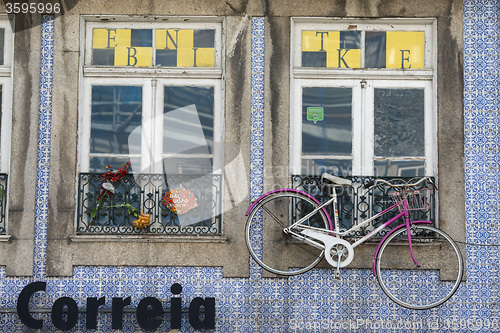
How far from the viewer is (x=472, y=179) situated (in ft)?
31.0

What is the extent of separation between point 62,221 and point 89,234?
35cm

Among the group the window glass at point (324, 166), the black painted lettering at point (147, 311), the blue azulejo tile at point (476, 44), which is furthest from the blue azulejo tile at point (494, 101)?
the black painted lettering at point (147, 311)

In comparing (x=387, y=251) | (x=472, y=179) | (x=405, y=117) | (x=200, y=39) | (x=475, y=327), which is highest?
(x=200, y=39)

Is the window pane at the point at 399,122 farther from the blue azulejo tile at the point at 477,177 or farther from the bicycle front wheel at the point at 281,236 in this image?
the bicycle front wheel at the point at 281,236

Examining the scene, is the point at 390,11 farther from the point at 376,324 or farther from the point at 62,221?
the point at 62,221

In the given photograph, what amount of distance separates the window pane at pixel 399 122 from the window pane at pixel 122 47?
2.85 metres

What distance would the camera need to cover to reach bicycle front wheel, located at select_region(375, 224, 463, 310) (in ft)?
30.4

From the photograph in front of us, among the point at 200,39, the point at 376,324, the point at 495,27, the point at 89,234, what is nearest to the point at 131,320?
the point at 89,234

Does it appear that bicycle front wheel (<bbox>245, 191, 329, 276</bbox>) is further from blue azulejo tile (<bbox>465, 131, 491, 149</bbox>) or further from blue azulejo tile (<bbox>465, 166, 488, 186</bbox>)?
blue azulejo tile (<bbox>465, 131, 491, 149</bbox>)

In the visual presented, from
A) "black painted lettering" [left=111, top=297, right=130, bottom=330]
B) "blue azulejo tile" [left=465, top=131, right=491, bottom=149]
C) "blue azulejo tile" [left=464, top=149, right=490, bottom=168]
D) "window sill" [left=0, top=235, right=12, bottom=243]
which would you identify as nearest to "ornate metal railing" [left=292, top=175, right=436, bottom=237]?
"blue azulejo tile" [left=464, top=149, right=490, bottom=168]

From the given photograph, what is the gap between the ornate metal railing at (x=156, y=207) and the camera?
9.39m

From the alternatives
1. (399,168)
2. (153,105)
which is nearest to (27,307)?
(153,105)

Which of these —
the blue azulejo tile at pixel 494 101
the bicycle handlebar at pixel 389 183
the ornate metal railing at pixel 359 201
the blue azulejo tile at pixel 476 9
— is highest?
the blue azulejo tile at pixel 476 9

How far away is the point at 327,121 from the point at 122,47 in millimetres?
2666
